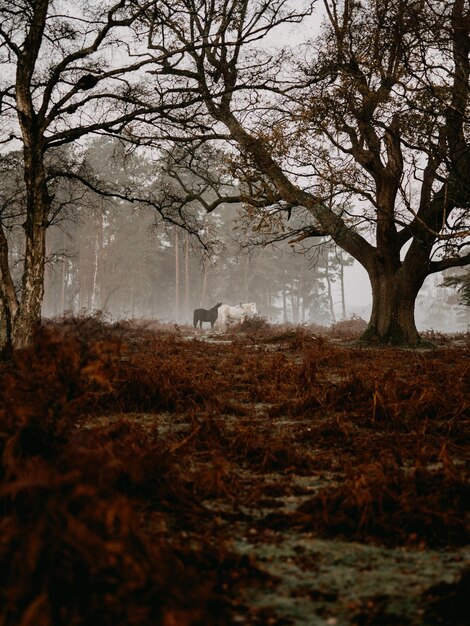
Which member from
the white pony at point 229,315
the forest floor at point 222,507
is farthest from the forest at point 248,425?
the white pony at point 229,315

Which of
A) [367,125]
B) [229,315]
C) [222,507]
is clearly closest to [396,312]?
[367,125]

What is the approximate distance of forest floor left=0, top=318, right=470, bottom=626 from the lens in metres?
1.55

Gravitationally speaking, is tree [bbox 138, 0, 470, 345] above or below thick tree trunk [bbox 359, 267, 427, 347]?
above

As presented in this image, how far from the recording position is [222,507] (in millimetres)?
2846

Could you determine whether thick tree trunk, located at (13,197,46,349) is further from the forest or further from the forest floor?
the forest floor

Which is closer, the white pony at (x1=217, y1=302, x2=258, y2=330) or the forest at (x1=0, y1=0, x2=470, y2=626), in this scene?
the forest at (x1=0, y1=0, x2=470, y2=626)

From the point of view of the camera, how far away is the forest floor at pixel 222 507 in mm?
1553

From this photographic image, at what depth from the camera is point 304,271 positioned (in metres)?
68.2

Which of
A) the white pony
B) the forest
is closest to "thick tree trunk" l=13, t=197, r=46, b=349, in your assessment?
the forest

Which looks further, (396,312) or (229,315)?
(229,315)

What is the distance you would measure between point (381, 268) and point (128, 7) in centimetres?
990

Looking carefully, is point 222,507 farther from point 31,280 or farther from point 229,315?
point 229,315

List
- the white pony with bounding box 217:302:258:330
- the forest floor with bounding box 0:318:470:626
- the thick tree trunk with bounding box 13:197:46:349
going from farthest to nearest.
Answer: the white pony with bounding box 217:302:258:330, the thick tree trunk with bounding box 13:197:46:349, the forest floor with bounding box 0:318:470:626

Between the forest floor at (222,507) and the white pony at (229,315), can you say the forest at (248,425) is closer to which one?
the forest floor at (222,507)
